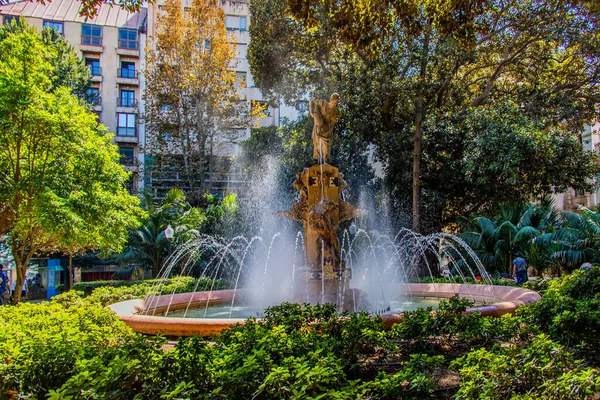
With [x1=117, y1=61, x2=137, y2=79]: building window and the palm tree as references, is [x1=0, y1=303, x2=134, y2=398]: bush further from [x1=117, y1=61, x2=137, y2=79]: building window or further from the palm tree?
[x1=117, y1=61, x2=137, y2=79]: building window

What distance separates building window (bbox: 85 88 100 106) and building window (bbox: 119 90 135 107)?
1749mm

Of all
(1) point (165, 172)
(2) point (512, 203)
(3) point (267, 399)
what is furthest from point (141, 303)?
(1) point (165, 172)

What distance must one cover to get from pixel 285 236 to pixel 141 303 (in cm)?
1336

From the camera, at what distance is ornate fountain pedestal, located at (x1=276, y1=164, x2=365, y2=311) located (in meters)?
9.91

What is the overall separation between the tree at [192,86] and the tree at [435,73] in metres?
5.68

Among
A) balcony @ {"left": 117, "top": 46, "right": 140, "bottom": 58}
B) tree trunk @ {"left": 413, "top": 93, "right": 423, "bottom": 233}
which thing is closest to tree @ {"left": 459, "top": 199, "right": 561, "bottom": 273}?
tree trunk @ {"left": 413, "top": 93, "right": 423, "bottom": 233}

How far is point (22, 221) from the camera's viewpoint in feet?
39.5

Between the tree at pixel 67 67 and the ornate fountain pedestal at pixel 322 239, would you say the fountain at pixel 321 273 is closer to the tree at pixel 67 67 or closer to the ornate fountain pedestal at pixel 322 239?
the ornate fountain pedestal at pixel 322 239

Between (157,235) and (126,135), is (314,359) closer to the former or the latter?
(157,235)

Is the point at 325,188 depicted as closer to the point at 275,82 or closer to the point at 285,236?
the point at 285,236

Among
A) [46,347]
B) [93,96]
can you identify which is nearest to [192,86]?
[93,96]

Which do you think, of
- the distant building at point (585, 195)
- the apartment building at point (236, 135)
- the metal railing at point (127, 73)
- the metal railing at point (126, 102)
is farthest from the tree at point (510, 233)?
the metal railing at point (127, 73)

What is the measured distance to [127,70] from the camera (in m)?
38.7

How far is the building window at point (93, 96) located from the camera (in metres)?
33.9
